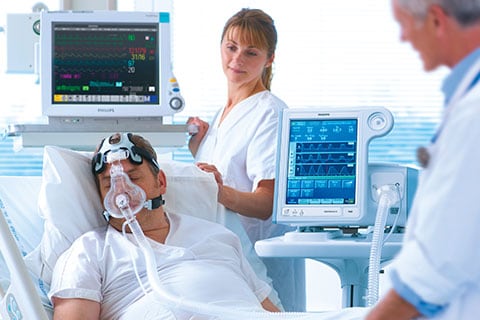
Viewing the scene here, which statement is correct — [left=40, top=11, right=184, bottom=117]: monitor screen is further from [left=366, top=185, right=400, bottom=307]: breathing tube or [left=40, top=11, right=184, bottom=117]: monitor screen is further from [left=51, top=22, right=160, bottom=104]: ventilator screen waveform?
[left=366, top=185, right=400, bottom=307]: breathing tube

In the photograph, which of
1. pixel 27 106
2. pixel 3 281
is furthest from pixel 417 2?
pixel 27 106

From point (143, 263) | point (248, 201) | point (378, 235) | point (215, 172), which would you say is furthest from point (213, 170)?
point (378, 235)

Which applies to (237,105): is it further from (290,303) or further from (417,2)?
(417,2)

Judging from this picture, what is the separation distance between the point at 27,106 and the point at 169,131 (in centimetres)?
181

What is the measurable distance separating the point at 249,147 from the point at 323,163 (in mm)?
402

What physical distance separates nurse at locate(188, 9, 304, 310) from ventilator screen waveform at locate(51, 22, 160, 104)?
260mm

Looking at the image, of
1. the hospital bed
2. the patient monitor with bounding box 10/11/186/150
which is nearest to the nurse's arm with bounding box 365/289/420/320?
the hospital bed

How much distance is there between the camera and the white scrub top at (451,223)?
1.09m

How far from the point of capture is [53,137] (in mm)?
3254

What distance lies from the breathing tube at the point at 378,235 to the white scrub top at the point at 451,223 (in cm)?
123

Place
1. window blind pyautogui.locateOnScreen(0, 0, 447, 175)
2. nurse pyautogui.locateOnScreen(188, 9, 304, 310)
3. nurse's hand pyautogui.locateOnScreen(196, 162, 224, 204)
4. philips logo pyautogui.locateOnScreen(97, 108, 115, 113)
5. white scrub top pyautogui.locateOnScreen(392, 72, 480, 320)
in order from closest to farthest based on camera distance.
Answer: white scrub top pyautogui.locateOnScreen(392, 72, 480, 320) < nurse's hand pyautogui.locateOnScreen(196, 162, 224, 204) < nurse pyautogui.locateOnScreen(188, 9, 304, 310) < philips logo pyautogui.locateOnScreen(97, 108, 115, 113) < window blind pyautogui.locateOnScreen(0, 0, 447, 175)

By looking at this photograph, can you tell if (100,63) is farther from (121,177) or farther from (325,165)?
(325,165)

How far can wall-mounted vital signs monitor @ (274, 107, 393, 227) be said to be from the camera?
282 centimetres

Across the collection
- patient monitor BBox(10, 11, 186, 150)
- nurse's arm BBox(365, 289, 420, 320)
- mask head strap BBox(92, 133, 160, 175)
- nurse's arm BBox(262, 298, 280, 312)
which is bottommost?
nurse's arm BBox(262, 298, 280, 312)
